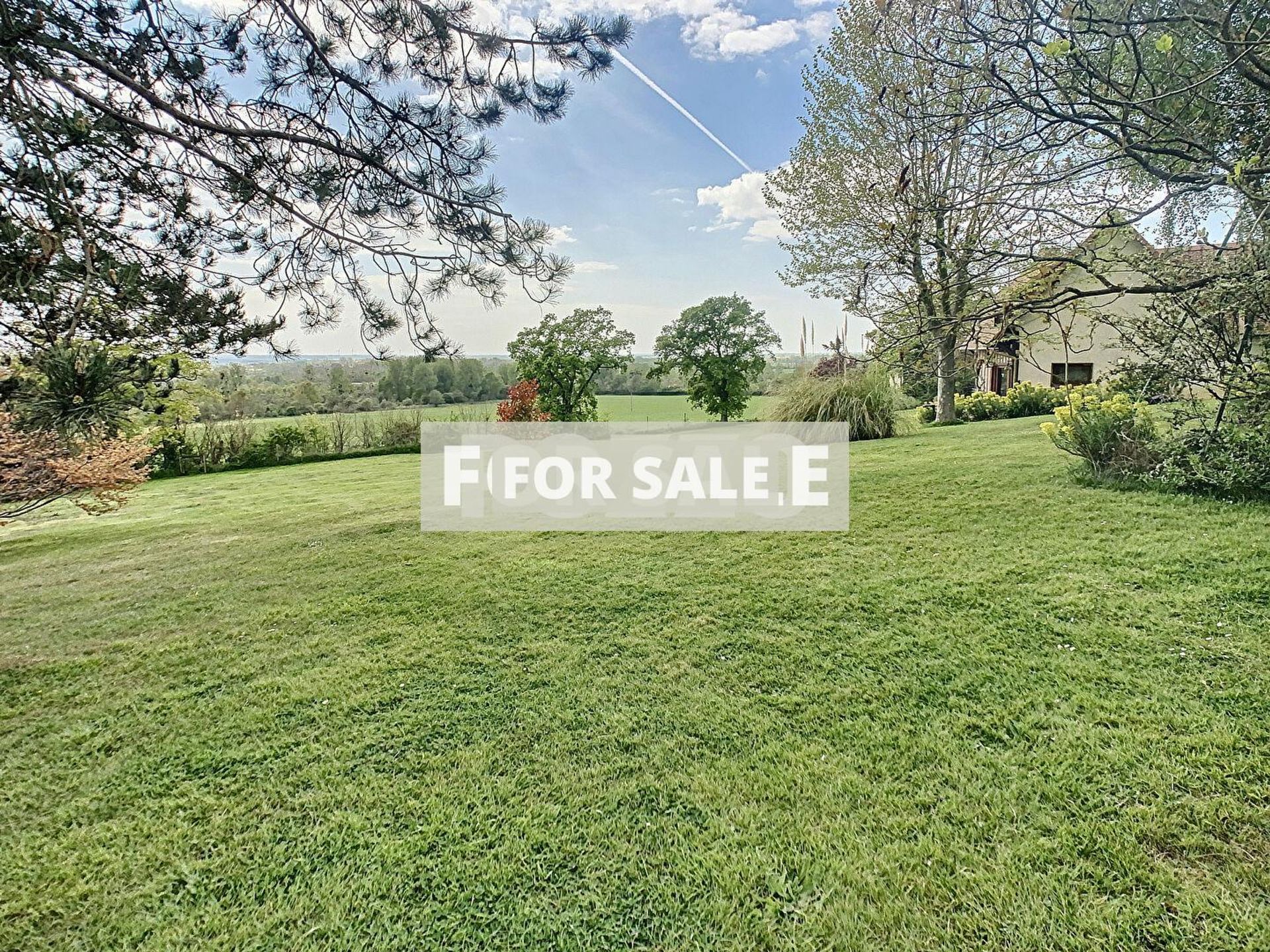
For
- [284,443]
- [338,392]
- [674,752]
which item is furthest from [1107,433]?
[284,443]

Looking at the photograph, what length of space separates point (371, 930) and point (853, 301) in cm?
268

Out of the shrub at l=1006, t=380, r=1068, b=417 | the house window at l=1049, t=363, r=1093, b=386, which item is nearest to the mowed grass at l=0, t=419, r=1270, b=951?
the shrub at l=1006, t=380, r=1068, b=417

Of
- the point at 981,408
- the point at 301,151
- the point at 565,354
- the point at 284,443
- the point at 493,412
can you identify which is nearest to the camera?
the point at 301,151

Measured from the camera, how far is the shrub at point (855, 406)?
30.9ft

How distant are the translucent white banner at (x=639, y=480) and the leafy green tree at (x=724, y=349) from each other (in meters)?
2.75

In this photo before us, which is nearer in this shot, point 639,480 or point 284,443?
point 639,480

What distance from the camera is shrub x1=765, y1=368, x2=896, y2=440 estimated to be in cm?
941

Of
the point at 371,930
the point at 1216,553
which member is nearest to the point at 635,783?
the point at 371,930

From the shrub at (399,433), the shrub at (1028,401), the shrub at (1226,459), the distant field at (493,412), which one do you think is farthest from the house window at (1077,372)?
the shrub at (399,433)

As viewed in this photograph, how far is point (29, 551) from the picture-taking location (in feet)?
18.9

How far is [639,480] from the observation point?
7.05m

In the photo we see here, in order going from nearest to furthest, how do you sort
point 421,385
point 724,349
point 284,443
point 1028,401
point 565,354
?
point 565,354 < point 1028,401 < point 421,385 < point 284,443 < point 724,349

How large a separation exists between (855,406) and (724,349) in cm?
497

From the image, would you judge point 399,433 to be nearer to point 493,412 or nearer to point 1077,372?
point 493,412
